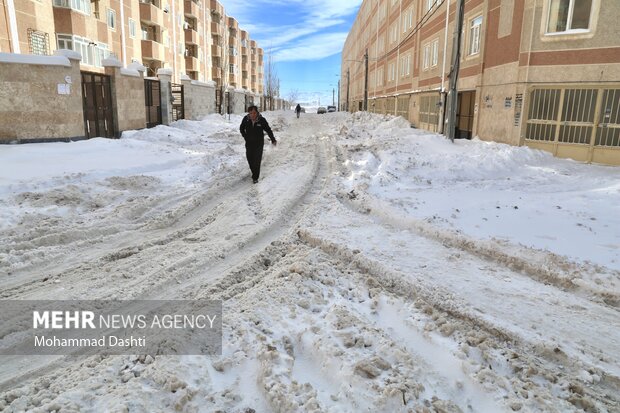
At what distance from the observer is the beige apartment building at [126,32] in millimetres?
19375

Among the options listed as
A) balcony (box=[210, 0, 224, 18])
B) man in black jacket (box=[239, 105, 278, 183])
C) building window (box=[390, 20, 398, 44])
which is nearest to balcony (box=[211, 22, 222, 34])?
balcony (box=[210, 0, 224, 18])

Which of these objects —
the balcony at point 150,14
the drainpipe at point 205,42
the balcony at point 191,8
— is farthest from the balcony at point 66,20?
the drainpipe at point 205,42

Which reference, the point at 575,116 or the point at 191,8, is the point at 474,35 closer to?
the point at 575,116

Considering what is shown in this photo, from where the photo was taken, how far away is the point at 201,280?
4.30 metres

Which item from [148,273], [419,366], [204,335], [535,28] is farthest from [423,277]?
[535,28]

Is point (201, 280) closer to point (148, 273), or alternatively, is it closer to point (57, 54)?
point (148, 273)

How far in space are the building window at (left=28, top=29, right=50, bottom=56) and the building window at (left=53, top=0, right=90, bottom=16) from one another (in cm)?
208

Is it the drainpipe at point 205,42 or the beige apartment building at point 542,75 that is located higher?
the drainpipe at point 205,42

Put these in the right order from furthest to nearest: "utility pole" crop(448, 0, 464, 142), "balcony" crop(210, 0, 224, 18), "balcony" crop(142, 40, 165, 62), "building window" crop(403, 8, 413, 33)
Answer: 1. "balcony" crop(210, 0, 224, 18)
2. "balcony" crop(142, 40, 165, 62)
3. "building window" crop(403, 8, 413, 33)
4. "utility pole" crop(448, 0, 464, 142)

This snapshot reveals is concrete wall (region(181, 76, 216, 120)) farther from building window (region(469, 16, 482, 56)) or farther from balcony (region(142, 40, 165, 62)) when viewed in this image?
building window (region(469, 16, 482, 56))

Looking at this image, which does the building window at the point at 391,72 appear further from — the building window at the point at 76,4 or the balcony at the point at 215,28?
the balcony at the point at 215,28

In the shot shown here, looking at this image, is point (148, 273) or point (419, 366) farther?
point (148, 273)

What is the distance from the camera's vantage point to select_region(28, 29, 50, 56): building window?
19.8 metres

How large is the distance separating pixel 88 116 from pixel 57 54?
7.28ft
